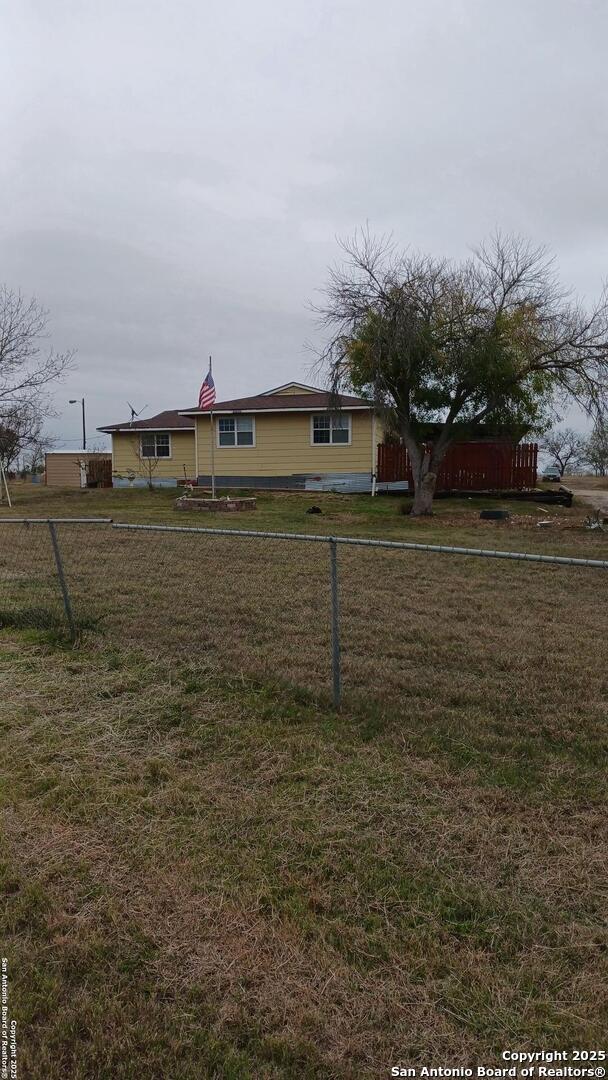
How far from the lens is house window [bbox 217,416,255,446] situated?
75.5 ft

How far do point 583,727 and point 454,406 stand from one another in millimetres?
13656

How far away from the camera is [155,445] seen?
86.3 feet

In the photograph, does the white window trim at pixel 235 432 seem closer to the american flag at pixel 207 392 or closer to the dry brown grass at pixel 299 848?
the american flag at pixel 207 392

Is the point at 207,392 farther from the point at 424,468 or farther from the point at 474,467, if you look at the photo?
the point at 474,467

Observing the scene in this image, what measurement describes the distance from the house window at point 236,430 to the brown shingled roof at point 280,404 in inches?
19.9

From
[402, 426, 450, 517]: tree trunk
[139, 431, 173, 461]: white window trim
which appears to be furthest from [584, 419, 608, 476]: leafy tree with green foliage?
[139, 431, 173, 461]: white window trim

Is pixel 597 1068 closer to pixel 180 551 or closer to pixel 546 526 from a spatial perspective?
pixel 180 551

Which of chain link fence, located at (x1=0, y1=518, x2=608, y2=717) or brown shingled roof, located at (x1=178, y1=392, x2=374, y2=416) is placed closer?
chain link fence, located at (x1=0, y1=518, x2=608, y2=717)

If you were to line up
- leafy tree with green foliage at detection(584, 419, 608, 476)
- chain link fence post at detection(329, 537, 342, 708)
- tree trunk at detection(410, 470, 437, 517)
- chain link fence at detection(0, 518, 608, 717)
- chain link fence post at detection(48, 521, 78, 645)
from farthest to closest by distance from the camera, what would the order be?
leafy tree with green foliage at detection(584, 419, 608, 476) < tree trunk at detection(410, 470, 437, 517) < chain link fence post at detection(48, 521, 78, 645) < chain link fence at detection(0, 518, 608, 717) < chain link fence post at detection(329, 537, 342, 708)

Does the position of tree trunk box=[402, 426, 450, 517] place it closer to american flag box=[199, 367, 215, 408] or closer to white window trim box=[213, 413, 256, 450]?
american flag box=[199, 367, 215, 408]

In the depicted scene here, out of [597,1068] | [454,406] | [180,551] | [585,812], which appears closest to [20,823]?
[597,1068]

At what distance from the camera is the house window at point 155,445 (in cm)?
2614

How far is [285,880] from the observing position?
2.25 m

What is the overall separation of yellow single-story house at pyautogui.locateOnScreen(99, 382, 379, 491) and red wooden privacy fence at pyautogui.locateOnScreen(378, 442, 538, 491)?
0.78m
